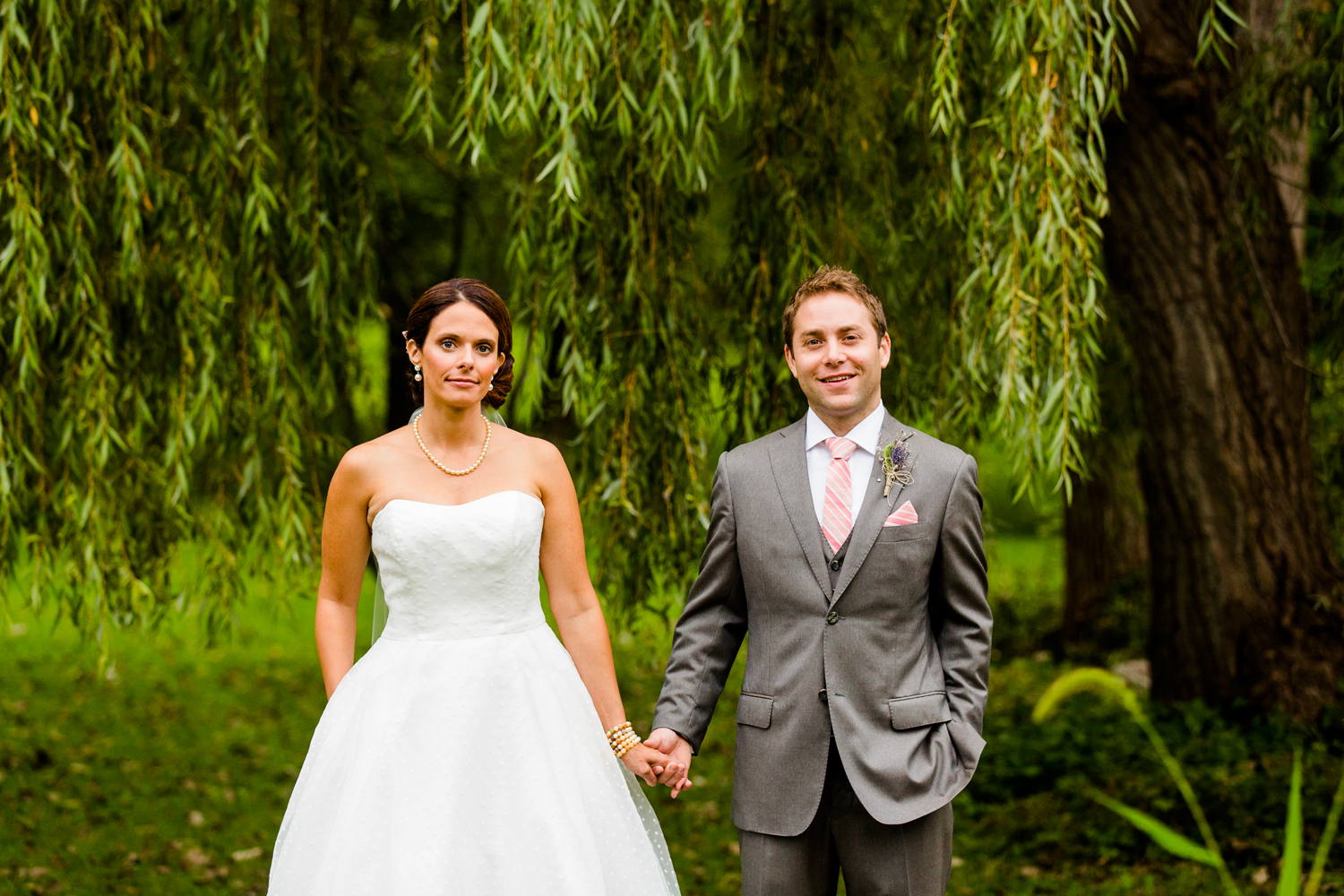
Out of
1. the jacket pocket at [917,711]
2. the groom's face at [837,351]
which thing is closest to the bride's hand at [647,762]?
the jacket pocket at [917,711]

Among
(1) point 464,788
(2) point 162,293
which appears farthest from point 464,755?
(2) point 162,293

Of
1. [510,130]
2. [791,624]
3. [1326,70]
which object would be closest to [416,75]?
[510,130]

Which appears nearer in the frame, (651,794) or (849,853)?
(849,853)

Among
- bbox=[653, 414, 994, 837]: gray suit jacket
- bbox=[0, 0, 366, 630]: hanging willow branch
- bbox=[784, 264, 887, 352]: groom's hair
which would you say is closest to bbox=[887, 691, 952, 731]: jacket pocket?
bbox=[653, 414, 994, 837]: gray suit jacket

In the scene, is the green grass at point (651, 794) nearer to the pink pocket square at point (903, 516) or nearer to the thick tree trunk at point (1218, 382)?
the thick tree trunk at point (1218, 382)

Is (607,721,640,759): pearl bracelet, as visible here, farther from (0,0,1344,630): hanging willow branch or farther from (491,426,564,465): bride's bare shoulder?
(0,0,1344,630): hanging willow branch

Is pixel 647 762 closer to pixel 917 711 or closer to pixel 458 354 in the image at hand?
pixel 917 711

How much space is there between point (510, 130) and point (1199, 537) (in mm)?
3762

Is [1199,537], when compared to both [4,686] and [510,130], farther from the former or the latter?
[4,686]

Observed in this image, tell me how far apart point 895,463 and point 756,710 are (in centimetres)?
59

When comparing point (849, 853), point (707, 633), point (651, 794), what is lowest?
point (651, 794)

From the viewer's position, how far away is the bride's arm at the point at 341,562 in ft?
8.57

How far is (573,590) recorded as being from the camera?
2727 mm

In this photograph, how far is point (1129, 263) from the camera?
5215mm
